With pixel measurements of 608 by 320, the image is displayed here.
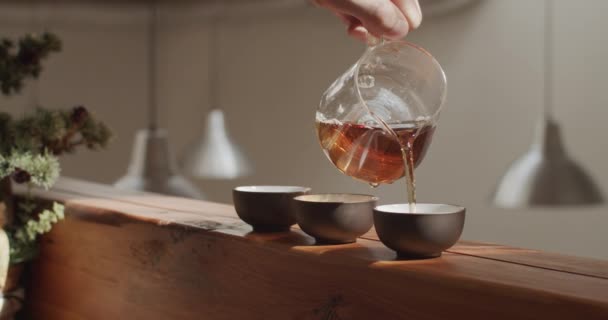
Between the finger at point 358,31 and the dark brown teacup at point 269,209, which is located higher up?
Answer: the finger at point 358,31

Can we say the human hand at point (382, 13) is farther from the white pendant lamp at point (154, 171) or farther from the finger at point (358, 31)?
the white pendant lamp at point (154, 171)

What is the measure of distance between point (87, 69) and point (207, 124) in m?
3.24

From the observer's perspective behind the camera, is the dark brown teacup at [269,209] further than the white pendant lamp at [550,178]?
No

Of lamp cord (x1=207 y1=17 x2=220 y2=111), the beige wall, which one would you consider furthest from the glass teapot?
lamp cord (x1=207 y1=17 x2=220 y2=111)

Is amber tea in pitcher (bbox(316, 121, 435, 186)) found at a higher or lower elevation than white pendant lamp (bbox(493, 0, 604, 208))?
higher

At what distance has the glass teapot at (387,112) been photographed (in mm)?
1147

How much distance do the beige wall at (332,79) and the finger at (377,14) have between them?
3823 millimetres

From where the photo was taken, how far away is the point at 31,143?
1646mm

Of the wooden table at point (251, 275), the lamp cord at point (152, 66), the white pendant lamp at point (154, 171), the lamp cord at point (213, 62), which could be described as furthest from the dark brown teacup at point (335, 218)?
the lamp cord at point (152, 66)

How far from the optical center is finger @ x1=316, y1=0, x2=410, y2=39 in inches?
42.0

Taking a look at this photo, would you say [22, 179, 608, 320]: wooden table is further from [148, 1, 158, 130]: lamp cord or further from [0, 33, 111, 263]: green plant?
[148, 1, 158, 130]: lamp cord

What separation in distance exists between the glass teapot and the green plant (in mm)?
762

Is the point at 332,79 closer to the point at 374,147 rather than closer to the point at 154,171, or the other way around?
the point at 154,171

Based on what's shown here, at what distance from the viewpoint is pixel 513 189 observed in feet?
9.88
